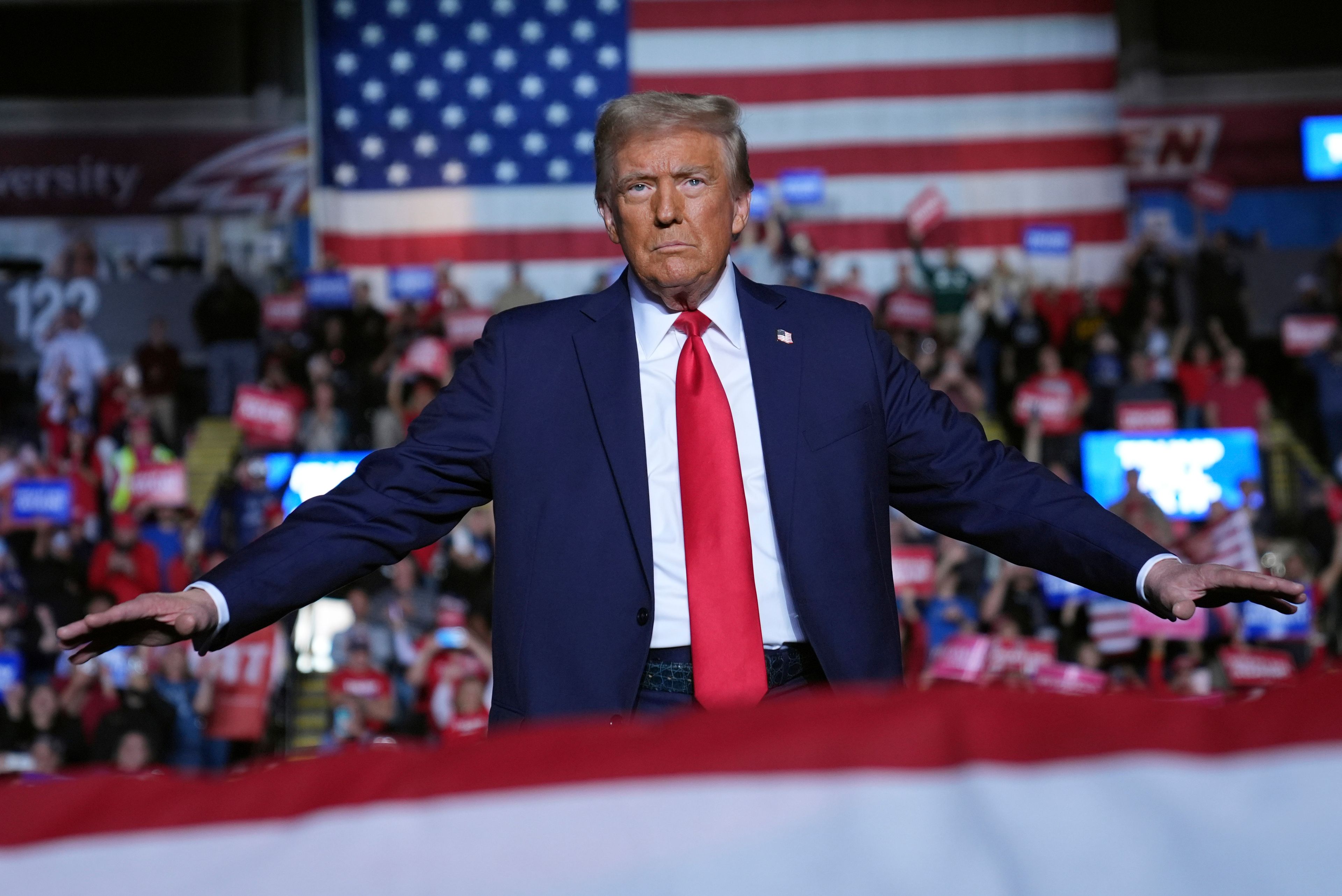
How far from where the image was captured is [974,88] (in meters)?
17.4

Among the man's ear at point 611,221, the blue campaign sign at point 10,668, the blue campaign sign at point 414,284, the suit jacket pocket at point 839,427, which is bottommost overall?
the blue campaign sign at point 10,668

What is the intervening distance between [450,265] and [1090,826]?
51.6 ft

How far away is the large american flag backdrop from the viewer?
56.2ft

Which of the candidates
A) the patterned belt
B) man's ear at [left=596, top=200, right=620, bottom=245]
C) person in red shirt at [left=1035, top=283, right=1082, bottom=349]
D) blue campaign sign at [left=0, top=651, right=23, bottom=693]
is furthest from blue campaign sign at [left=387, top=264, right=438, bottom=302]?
the patterned belt

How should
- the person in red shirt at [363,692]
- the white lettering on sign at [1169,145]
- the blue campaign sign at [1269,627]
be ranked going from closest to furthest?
1. the person in red shirt at [363,692]
2. the blue campaign sign at [1269,627]
3. the white lettering on sign at [1169,145]

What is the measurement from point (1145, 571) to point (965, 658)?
6608 mm

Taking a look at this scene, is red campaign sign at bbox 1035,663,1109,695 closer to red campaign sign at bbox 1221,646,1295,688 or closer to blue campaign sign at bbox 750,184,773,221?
red campaign sign at bbox 1221,646,1295,688

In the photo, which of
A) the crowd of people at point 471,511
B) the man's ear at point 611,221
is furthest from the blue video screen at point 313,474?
the man's ear at point 611,221

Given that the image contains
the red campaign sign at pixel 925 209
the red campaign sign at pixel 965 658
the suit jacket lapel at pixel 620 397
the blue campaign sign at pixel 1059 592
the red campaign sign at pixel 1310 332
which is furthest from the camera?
the red campaign sign at pixel 925 209

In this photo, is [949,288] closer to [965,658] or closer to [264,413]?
[264,413]

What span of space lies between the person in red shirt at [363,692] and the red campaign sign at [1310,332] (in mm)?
8390

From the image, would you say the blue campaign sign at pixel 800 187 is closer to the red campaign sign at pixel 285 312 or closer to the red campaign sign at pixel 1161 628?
the red campaign sign at pixel 285 312

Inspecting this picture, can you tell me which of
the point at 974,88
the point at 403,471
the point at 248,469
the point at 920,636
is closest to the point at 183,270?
the point at 248,469

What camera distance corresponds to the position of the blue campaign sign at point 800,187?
16766 mm
